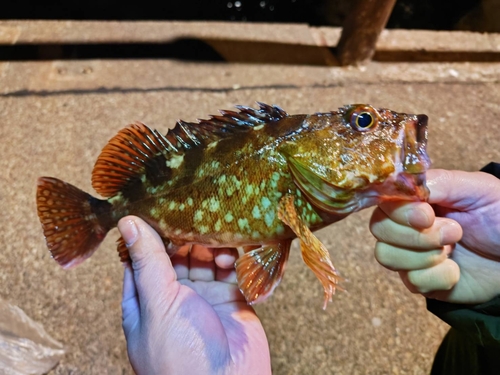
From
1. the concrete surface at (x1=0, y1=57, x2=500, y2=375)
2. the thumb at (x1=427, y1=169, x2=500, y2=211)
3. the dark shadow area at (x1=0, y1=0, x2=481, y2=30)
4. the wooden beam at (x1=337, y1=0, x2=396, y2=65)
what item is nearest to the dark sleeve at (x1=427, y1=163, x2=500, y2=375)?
the thumb at (x1=427, y1=169, x2=500, y2=211)

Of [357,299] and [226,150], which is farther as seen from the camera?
[357,299]

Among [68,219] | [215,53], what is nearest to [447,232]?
[68,219]

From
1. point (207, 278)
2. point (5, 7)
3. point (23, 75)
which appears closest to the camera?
point (207, 278)

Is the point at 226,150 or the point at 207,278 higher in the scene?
the point at 226,150

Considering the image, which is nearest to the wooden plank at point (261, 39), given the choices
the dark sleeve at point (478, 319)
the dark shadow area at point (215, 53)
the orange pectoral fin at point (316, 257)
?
the dark shadow area at point (215, 53)

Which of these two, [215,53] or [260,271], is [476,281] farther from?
[215,53]

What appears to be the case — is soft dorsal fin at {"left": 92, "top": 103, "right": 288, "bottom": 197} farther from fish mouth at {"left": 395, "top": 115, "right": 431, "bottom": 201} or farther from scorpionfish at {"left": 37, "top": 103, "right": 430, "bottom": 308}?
fish mouth at {"left": 395, "top": 115, "right": 431, "bottom": 201}

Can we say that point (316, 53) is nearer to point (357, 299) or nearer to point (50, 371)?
point (357, 299)

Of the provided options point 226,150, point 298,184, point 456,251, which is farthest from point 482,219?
point 226,150
